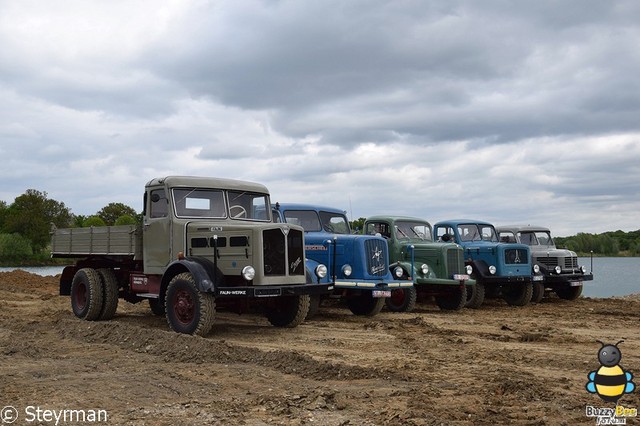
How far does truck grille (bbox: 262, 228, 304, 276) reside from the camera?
34.3ft

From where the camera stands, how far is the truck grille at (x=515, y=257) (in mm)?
17672

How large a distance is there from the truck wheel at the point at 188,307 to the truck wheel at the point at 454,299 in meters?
7.77

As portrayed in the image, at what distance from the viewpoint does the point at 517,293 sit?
61.1 feet

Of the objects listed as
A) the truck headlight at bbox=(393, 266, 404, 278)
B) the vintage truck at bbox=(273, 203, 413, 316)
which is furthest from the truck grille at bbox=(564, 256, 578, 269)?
the vintage truck at bbox=(273, 203, 413, 316)

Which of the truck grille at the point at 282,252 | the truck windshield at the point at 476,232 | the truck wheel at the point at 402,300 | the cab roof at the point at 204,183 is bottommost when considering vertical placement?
the truck wheel at the point at 402,300

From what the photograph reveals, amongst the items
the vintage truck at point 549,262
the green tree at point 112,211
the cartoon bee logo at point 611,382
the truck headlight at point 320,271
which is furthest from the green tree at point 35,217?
the cartoon bee logo at point 611,382

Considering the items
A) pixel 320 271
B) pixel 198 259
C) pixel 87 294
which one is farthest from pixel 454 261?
pixel 87 294

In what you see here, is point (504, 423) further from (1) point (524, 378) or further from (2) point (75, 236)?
(2) point (75, 236)

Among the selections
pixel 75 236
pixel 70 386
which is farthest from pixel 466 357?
pixel 75 236

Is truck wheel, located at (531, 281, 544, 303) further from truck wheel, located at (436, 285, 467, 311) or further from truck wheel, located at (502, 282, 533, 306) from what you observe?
truck wheel, located at (436, 285, 467, 311)

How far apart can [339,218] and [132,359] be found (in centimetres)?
723

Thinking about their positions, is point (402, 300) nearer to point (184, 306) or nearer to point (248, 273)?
point (248, 273)

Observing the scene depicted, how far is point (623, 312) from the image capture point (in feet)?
52.6

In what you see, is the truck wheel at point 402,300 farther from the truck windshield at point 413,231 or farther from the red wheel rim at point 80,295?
the red wheel rim at point 80,295
